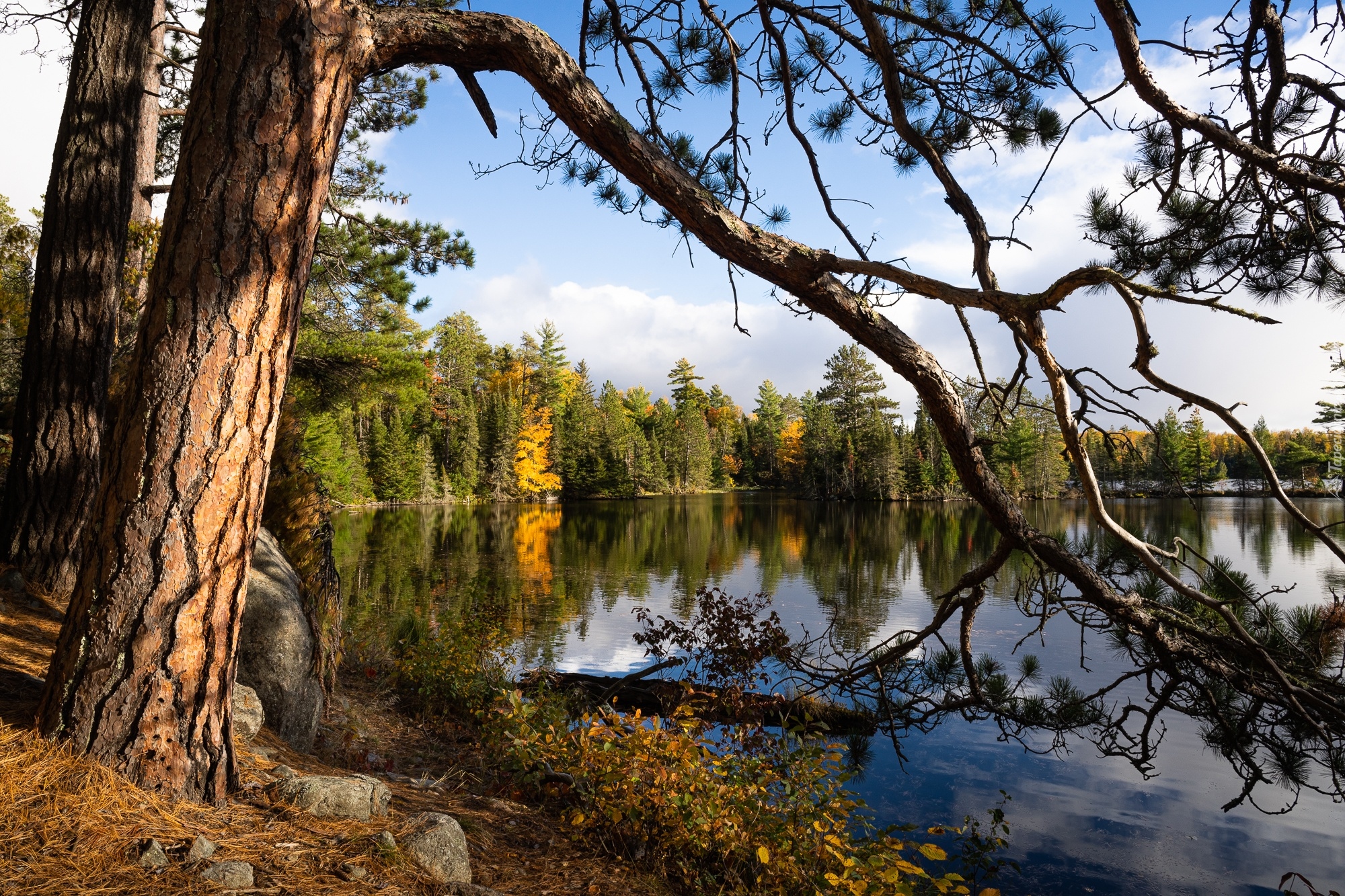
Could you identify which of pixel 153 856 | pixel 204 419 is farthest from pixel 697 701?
pixel 204 419

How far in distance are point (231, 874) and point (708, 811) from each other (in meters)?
1.85

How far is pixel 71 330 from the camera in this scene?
4.05m

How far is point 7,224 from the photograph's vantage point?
1421 cm

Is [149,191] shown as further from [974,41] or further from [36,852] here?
[974,41]

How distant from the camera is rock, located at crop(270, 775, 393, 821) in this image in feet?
7.27

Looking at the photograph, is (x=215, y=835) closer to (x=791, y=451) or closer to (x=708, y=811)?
(x=708, y=811)

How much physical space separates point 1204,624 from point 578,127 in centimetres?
301

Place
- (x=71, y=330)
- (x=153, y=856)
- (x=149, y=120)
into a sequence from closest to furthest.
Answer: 1. (x=153, y=856)
2. (x=71, y=330)
3. (x=149, y=120)

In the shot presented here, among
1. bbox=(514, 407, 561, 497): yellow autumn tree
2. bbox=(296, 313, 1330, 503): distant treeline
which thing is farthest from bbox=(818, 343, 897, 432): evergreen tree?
bbox=(514, 407, 561, 497): yellow autumn tree

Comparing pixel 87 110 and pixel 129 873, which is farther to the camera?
pixel 87 110

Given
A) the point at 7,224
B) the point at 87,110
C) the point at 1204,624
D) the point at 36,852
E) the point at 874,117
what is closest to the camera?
the point at 36,852

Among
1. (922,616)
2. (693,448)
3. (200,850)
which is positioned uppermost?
(693,448)

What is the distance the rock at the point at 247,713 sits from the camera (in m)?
2.86

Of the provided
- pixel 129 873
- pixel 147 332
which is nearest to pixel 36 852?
pixel 129 873
